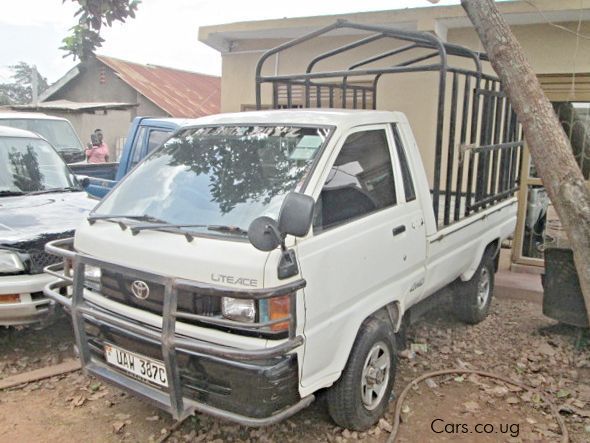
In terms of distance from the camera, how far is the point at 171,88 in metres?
20.8

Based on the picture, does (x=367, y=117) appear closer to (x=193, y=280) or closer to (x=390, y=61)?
(x=193, y=280)

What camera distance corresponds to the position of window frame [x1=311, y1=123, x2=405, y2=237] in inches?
122

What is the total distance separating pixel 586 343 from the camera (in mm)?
4891

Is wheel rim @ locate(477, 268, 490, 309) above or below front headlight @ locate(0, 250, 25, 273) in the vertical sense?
below

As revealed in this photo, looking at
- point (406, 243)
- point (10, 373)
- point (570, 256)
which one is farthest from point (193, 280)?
point (570, 256)

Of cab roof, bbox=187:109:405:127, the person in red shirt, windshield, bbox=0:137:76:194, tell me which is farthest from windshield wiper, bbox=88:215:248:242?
the person in red shirt

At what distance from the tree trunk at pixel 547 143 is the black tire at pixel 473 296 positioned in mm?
1824

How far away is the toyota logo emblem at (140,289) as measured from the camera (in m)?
2.96

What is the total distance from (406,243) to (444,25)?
173 inches

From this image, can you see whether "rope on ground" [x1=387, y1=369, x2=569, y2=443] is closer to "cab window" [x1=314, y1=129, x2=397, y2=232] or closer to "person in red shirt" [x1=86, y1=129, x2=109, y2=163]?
"cab window" [x1=314, y1=129, x2=397, y2=232]

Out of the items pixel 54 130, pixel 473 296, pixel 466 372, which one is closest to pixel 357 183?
pixel 466 372

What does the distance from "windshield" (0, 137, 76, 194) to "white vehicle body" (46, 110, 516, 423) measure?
2.51 m

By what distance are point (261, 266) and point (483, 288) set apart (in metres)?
3.68

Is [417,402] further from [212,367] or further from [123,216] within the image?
[123,216]
